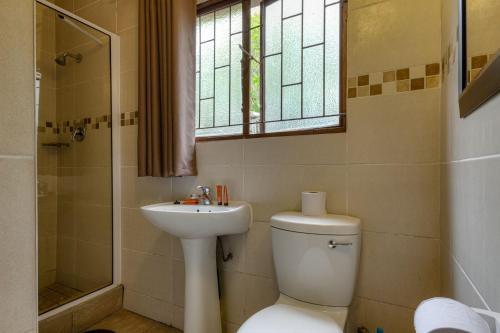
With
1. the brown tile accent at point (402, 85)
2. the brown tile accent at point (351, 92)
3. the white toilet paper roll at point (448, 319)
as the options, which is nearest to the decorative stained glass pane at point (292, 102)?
the brown tile accent at point (351, 92)

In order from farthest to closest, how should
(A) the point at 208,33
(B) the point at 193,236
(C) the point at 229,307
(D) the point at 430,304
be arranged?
(A) the point at 208,33, (C) the point at 229,307, (B) the point at 193,236, (D) the point at 430,304

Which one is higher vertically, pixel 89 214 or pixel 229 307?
pixel 89 214

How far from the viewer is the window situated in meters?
1.37

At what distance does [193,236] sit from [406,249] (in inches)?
37.9

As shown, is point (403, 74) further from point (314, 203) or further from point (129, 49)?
point (129, 49)

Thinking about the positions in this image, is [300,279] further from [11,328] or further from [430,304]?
[11,328]

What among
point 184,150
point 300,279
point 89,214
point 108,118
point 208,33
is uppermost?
point 208,33

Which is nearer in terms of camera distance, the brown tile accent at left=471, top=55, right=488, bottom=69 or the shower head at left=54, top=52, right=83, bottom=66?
the brown tile accent at left=471, top=55, right=488, bottom=69

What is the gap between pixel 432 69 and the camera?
1112mm

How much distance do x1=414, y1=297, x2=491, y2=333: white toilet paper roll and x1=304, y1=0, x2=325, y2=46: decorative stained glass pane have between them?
4.36ft

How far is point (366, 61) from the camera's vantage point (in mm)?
1231

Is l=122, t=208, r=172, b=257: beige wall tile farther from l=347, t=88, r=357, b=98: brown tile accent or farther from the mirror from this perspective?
the mirror

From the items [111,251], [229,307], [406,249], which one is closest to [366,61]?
[406,249]

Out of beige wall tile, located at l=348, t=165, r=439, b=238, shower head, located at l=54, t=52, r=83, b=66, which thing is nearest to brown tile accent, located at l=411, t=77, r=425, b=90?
beige wall tile, located at l=348, t=165, r=439, b=238
